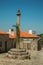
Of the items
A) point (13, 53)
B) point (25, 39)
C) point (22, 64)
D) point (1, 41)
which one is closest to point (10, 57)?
point (13, 53)

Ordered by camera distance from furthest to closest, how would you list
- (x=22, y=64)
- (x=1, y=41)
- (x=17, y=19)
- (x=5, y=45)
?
(x=5, y=45)
(x=1, y=41)
(x=17, y=19)
(x=22, y=64)

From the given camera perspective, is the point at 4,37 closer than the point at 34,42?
Yes

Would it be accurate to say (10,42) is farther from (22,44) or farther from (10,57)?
(10,57)

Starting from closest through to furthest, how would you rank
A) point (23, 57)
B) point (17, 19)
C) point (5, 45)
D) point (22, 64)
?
point (22, 64), point (23, 57), point (17, 19), point (5, 45)

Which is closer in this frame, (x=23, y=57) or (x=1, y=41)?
(x=23, y=57)

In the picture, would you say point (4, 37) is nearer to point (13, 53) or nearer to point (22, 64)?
point (13, 53)

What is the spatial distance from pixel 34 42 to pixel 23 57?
13376 mm

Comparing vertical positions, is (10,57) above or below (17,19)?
below

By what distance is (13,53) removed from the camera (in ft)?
73.2

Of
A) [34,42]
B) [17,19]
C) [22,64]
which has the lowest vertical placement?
[22,64]

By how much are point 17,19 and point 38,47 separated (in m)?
13.5

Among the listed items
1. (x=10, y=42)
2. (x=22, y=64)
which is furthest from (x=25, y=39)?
(x=22, y=64)

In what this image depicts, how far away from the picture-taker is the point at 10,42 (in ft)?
121

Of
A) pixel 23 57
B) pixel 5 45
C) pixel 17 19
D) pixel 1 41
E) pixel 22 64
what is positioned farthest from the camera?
pixel 5 45
